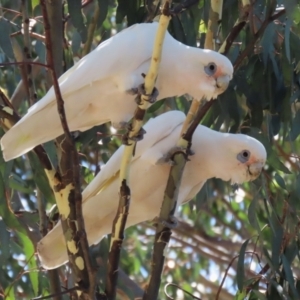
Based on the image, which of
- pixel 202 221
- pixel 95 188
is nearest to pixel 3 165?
pixel 95 188

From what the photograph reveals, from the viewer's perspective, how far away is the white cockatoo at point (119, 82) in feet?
5.09

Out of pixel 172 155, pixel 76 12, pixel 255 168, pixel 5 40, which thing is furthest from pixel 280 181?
pixel 5 40

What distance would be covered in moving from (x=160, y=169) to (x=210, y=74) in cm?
32

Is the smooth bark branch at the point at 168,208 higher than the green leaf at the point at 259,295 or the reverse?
higher

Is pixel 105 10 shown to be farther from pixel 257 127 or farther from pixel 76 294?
pixel 76 294

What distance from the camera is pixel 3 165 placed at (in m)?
1.86

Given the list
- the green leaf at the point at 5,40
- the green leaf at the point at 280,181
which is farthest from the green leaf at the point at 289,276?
the green leaf at the point at 5,40

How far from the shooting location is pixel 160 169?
5.84 feet

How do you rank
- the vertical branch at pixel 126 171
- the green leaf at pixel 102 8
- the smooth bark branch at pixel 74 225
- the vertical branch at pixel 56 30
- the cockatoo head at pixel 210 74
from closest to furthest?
1. the vertical branch at pixel 126 171
2. the smooth bark branch at pixel 74 225
3. the cockatoo head at pixel 210 74
4. the vertical branch at pixel 56 30
5. the green leaf at pixel 102 8

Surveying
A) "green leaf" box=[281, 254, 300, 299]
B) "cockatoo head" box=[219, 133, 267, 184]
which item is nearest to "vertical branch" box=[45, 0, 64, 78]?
"cockatoo head" box=[219, 133, 267, 184]

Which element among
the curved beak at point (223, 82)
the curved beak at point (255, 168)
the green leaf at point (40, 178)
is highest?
the curved beak at point (223, 82)

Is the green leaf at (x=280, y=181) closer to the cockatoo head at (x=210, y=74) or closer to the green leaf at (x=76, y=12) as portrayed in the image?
the cockatoo head at (x=210, y=74)

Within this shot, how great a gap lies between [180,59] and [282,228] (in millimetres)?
559

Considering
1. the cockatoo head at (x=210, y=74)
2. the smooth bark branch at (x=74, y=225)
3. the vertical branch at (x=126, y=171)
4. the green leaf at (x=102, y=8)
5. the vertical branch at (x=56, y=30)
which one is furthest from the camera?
the green leaf at (x=102, y=8)
